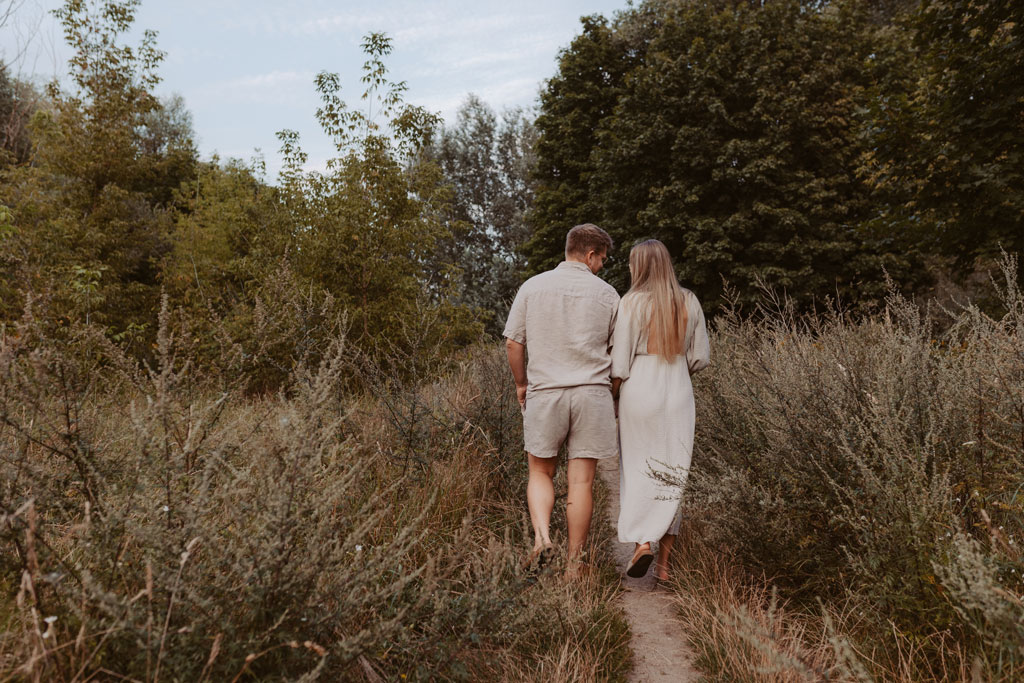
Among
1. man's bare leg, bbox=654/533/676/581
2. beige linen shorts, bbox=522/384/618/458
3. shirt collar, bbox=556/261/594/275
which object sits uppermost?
shirt collar, bbox=556/261/594/275

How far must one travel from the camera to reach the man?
12.6 feet

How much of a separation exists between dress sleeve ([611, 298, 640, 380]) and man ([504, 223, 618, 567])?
0.05 meters

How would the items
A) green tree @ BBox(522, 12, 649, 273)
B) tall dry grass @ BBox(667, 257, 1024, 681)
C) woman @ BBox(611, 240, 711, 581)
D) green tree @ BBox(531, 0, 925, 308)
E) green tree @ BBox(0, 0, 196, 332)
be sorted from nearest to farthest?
tall dry grass @ BBox(667, 257, 1024, 681)
woman @ BBox(611, 240, 711, 581)
green tree @ BBox(0, 0, 196, 332)
green tree @ BBox(531, 0, 925, 308)
green tree @ BBox(522, 12, 649, 273)

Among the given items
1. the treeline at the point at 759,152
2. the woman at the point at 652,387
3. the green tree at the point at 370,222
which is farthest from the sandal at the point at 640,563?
the treeline at the point at 759,152

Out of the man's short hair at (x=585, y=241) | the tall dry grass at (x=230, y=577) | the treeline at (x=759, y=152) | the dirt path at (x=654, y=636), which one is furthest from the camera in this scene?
the treeline at (x=759, y=152)

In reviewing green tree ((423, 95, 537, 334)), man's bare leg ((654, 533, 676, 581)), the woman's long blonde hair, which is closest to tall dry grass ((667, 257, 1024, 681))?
man's bare leg ((654, 533, 676, 581))

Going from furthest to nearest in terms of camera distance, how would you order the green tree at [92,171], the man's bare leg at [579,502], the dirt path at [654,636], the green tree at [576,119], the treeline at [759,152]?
the green tree at [576,119] < the treeline at [759,152] < the green tree at [92,171] < the man's bare leg at [579,502] < the dirt path at [654,636]

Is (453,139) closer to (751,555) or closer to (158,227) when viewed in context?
(158,227)

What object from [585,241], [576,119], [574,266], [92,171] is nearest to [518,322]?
[574,266]

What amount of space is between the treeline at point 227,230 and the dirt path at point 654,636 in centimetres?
252

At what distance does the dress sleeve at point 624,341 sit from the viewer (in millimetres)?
3980

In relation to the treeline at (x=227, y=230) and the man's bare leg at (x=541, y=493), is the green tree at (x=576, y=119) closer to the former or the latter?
the treeline at (x=227, y=230)

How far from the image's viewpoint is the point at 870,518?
9.09ft

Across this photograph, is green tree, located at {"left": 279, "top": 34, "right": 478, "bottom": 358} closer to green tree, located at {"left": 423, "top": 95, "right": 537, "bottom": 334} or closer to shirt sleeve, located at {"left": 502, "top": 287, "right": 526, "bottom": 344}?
shirt sleeve, located at {"left": 502, "top": 287, "right": 526, "bottom": 344}
